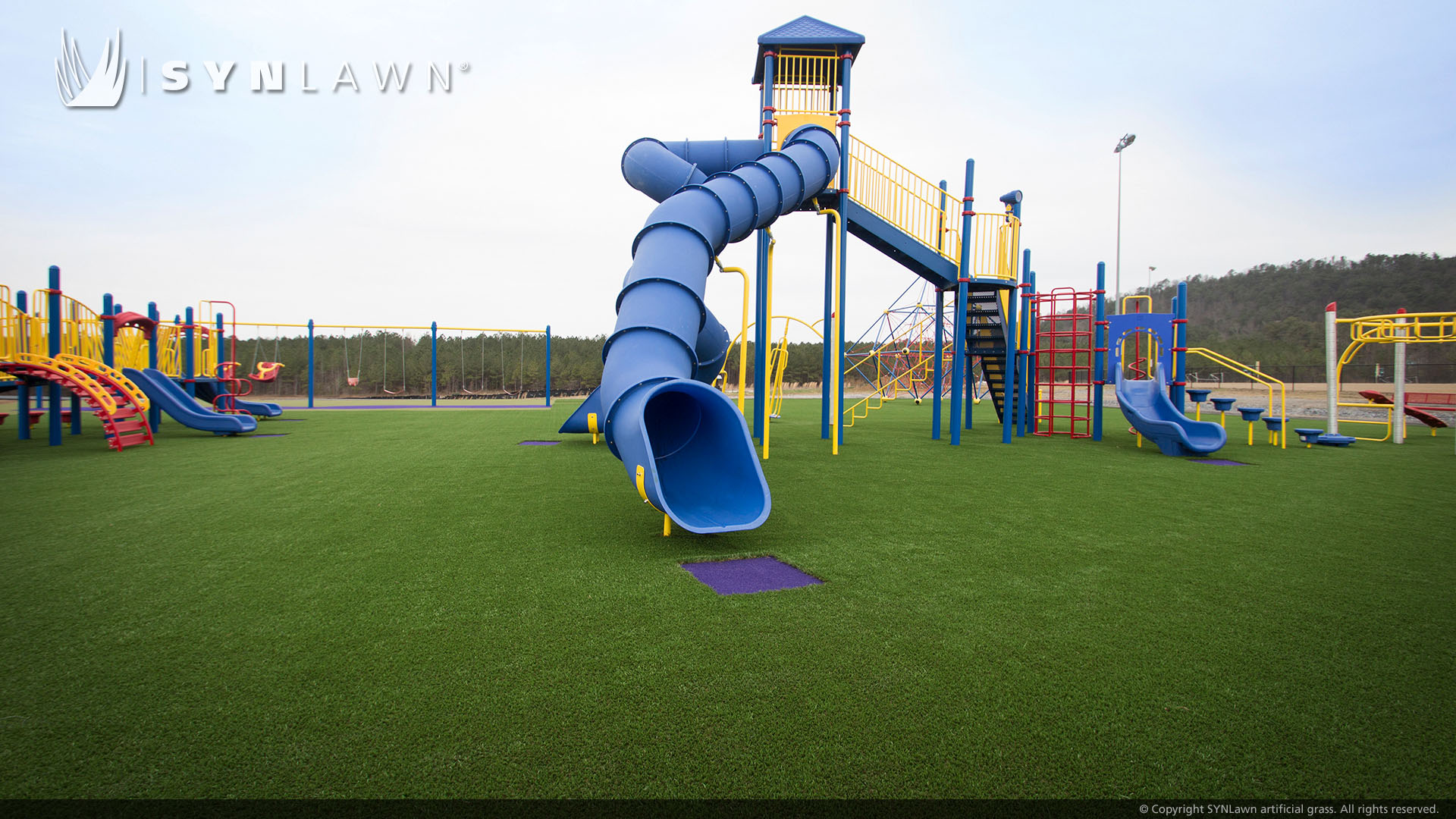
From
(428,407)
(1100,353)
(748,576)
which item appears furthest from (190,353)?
(1100,353)

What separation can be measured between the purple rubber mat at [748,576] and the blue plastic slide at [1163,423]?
8.71 meters

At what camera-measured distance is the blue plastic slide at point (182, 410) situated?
12.3m

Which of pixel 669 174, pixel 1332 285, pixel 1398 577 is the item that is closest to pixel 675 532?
pixel 1398 577

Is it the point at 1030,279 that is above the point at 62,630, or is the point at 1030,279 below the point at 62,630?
above

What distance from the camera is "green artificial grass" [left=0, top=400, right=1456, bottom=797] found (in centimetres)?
209

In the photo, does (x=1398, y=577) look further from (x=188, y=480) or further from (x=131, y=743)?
(x=188, y=480)

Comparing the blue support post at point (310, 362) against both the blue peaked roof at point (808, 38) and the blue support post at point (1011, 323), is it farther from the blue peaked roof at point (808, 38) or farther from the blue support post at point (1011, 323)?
the blue support post at point (1011, 323)

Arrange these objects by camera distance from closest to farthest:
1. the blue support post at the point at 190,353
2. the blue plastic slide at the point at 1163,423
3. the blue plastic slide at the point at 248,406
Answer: the blue plastic slide at the point at 1163,423 → the blue support post at the point at 190,353 → the blue plastic slide at the point at 248,406

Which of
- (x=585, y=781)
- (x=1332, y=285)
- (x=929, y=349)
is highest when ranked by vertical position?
(x=1332, y=285)

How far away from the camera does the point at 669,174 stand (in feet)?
32.2

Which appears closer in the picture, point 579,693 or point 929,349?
point 579,693

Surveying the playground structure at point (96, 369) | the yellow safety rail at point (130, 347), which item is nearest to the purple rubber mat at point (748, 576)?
the playground structure at point (96, 369)

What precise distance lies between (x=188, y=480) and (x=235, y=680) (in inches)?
236

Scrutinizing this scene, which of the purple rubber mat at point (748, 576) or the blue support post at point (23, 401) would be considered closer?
the purple rubber mat at point (748, 576)
